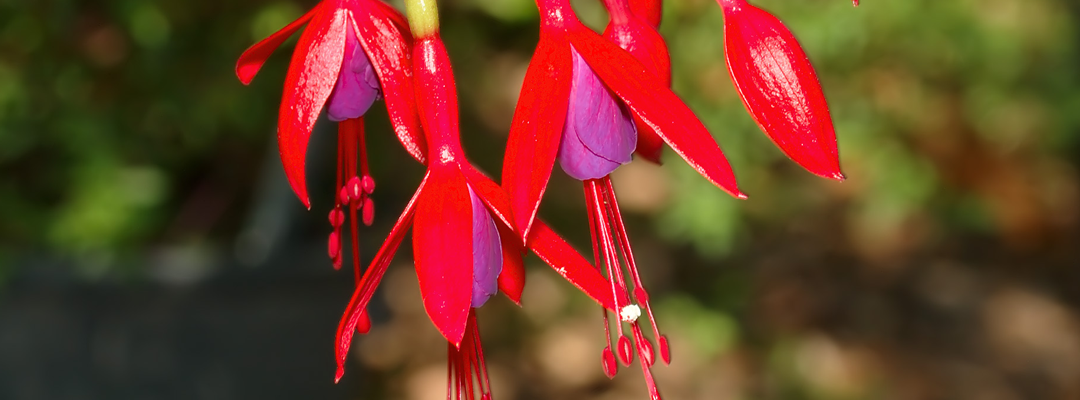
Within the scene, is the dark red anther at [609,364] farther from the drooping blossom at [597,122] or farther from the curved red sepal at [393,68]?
the curved red sepal at [393,68]

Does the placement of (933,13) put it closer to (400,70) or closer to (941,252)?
(941,252)

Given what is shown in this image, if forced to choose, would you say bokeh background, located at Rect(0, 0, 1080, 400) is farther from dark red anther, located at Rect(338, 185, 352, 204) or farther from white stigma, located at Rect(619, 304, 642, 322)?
white stigma, located at Rect(619, 304, 642, 322)

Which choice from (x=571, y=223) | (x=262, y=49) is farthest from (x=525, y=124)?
(x=571, y=223)

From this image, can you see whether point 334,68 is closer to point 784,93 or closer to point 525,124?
point 525,124

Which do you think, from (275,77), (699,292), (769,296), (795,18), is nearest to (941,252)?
(769,296)

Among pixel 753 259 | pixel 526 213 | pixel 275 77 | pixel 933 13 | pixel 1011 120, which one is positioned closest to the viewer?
pixel 526 213

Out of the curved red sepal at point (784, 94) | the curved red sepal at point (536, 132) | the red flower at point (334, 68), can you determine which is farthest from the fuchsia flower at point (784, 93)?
the red flower at point (334, 68)

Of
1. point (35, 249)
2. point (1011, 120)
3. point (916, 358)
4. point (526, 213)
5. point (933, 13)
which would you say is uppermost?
point (526, 213)
